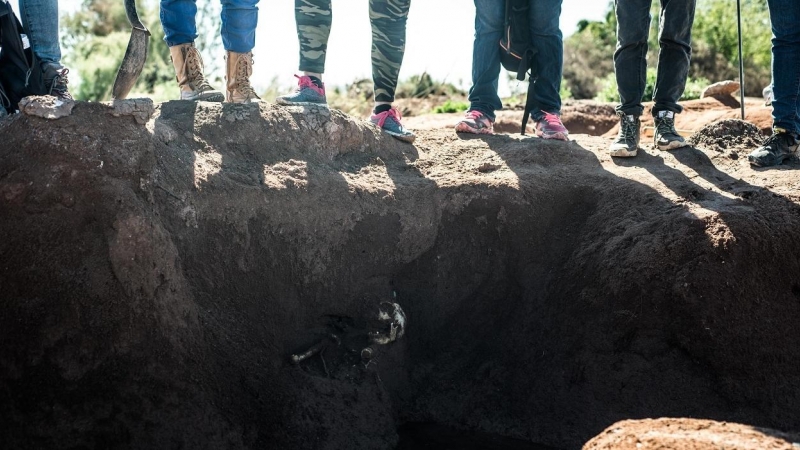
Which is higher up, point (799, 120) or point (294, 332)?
point (799, 120)

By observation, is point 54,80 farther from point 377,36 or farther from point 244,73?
point 377,36

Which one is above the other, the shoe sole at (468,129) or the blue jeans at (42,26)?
the blue jeans at (42,26)

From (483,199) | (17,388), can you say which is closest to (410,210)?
(483,199)

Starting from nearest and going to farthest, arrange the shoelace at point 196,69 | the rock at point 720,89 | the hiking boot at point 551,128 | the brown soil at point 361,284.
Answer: the brown soil at point 361,284, the shoelace at point 196,69, the hiking boot at point 551,128, the rock at point 720,89

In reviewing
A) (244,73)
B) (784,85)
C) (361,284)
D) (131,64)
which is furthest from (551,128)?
(131,64)

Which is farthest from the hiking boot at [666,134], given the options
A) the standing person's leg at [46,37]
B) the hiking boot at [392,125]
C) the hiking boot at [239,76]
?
the standing person's leg at [46,37]

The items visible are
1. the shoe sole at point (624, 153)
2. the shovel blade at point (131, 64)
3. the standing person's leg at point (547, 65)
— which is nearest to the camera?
the shovel blade at point (131, 64)

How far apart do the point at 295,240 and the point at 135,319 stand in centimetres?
91

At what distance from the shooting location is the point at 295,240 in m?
3.86

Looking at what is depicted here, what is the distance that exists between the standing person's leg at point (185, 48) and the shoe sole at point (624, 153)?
2.22 meters

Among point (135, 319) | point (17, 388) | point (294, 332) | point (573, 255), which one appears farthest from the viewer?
point (573, 255)

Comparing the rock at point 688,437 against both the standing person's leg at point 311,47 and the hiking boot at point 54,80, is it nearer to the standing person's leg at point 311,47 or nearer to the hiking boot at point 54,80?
the standing person's leg at point 311,47

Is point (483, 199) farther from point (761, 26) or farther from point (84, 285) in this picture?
point (761, 26)

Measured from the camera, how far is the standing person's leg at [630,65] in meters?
4.60
